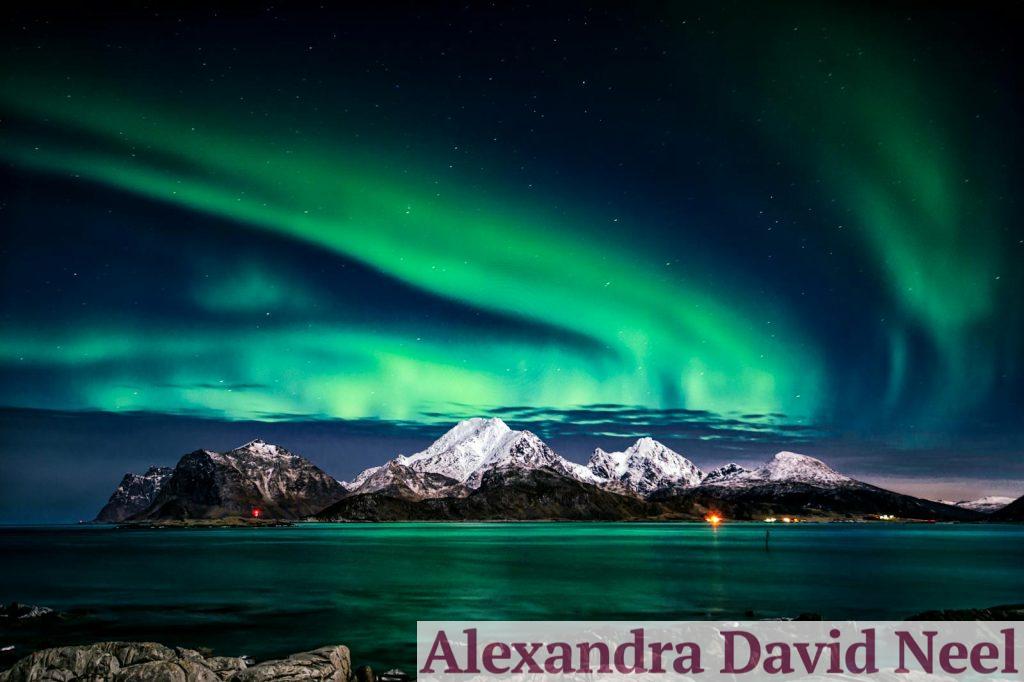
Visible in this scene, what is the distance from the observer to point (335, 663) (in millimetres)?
25094

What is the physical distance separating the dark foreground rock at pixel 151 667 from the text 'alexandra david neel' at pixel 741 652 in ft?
13.5

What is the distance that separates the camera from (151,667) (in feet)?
71.3

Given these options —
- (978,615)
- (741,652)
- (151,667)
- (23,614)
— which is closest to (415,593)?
(23,614)

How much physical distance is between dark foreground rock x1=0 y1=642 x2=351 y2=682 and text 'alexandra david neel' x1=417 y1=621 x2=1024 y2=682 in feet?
13.5

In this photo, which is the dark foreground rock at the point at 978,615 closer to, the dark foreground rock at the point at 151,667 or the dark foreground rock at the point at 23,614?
the dark foreground rock at the point at 151,667

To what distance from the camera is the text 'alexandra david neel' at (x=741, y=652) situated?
26000mm

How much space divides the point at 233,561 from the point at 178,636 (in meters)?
80.2

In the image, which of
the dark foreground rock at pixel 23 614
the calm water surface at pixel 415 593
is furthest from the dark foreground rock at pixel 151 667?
the dark foreground rock at pixel 23 614

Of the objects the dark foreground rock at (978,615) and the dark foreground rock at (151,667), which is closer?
the dark foreground rock at (151,667)

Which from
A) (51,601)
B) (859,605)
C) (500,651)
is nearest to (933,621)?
(859,605)

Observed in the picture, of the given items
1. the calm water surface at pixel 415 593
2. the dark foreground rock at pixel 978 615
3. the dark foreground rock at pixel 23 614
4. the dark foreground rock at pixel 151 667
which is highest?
the dark foreground rock at pixel 151 667

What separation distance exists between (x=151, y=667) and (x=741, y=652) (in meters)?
23.7

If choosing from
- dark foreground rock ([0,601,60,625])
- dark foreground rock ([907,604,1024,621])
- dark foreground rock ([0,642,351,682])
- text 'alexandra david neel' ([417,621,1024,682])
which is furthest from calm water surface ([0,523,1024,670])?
dark foreground rock ([0,642,351,682])

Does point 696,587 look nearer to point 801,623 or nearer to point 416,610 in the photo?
point 416,610
